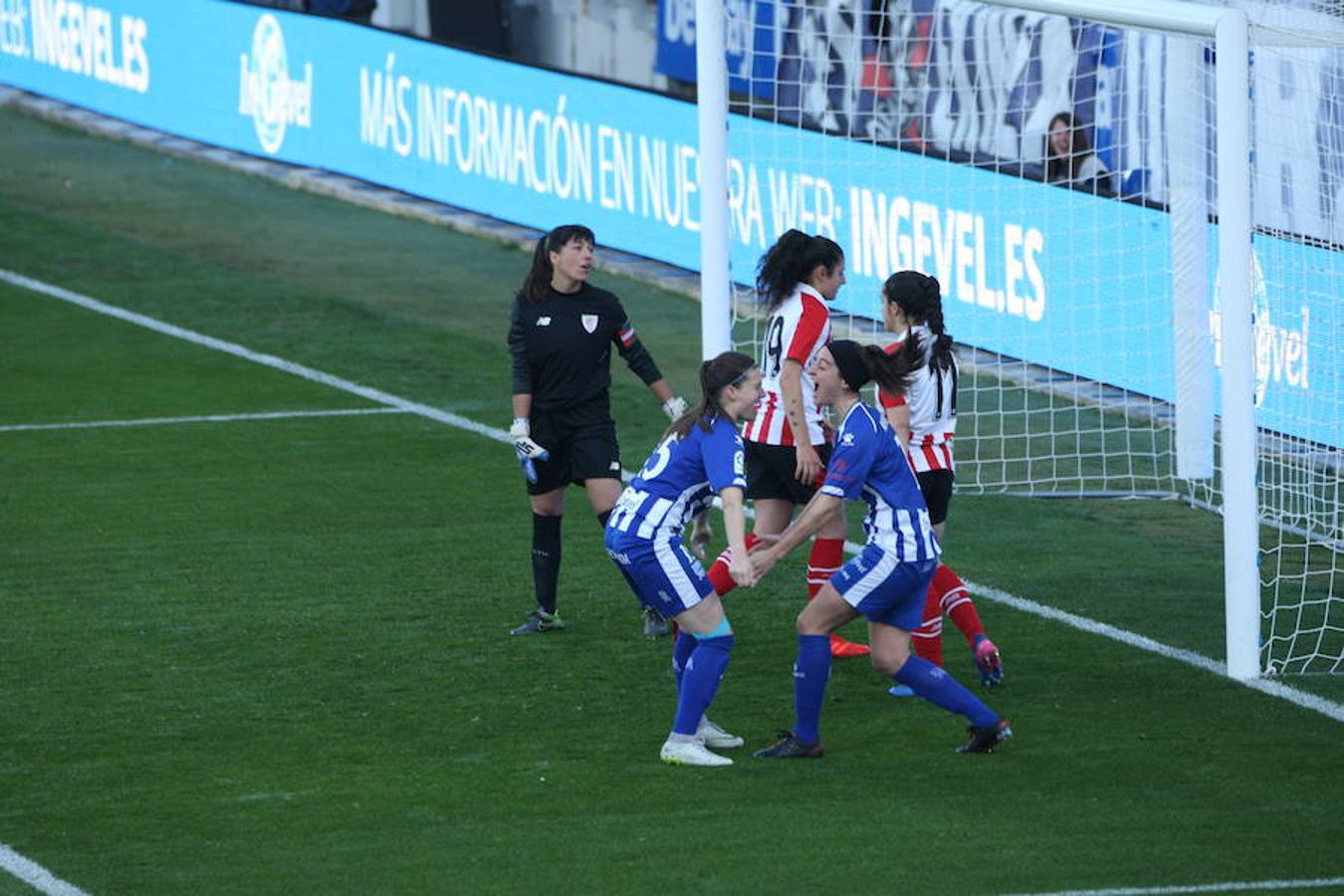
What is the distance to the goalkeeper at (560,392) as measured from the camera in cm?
1155

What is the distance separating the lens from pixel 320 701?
1045cm

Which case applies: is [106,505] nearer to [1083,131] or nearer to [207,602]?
[207,602]

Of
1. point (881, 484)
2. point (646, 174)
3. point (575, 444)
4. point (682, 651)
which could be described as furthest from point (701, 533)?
point (646, 174)

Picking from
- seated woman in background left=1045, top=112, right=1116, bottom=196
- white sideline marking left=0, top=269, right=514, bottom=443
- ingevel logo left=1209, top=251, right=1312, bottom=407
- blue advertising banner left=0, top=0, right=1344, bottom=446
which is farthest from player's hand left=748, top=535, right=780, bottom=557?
seated woman in background left=1045, top=112, right=1116, bottom=196

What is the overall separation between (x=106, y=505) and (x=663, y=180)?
786 cm

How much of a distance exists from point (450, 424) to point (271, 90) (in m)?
10.5

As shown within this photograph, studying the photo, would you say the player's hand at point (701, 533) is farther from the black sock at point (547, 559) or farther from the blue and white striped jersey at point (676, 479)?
the blue and white striped jersey at point (676, 479)

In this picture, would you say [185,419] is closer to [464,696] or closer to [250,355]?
[250,355]

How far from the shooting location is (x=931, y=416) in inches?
415

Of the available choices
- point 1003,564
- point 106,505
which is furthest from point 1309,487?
point 106,505

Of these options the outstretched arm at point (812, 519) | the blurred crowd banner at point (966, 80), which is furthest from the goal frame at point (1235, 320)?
the blurred crowd banner at point (966, 80)

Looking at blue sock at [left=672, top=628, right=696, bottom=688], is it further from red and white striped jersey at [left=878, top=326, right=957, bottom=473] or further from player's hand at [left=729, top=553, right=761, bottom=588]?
red and white striped jersey at [left=878, top=326, right=957, bottom=473]

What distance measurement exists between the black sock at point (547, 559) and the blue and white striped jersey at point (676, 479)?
2079 millimetres

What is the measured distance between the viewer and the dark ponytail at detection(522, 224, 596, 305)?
37.3ft
